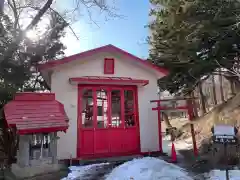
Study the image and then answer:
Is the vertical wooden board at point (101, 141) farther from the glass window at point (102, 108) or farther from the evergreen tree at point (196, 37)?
the evergreen tree at point (196, 37)

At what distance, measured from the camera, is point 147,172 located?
5648 mm

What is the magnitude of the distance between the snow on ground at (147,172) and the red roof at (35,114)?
1911 millimetres

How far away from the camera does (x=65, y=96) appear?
7.92 meters

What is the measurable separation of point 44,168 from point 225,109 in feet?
24.7

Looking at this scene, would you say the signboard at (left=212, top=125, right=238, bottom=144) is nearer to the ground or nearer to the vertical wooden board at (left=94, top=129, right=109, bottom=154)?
the ground

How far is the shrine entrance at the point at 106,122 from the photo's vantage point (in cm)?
798

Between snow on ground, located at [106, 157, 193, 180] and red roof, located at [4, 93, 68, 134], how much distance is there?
6.27ft

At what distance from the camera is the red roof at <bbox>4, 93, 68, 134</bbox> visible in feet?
19.8

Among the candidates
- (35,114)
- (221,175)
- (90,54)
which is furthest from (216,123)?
(35,114)

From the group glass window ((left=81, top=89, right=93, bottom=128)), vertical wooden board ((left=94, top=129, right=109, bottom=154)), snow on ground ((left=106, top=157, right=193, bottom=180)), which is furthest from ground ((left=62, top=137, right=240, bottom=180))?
glass window ((left=81, top=89, right=93, bottom=128))

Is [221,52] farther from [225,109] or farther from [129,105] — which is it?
[129,105]

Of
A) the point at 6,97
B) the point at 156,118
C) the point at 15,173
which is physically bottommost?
the point at 15,173

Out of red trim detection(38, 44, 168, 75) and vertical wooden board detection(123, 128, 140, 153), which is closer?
red trim detection(38, 44, 168, 75)

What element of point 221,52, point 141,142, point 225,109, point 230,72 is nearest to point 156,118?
point 141,142
